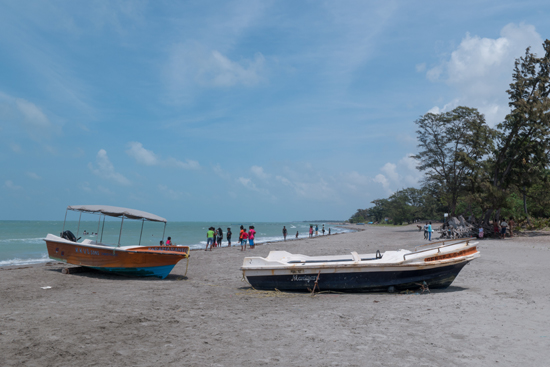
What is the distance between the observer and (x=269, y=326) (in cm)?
655

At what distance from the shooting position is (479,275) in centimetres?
1212

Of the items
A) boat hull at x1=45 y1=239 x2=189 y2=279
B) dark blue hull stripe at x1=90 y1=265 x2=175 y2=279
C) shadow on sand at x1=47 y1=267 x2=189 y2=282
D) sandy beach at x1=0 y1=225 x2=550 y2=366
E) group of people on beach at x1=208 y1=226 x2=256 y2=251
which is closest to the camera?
sandy beach at x1=0 y1=225 x2=550 y2=366

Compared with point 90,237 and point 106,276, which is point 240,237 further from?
point 90,237

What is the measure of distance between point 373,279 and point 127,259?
7.95 m

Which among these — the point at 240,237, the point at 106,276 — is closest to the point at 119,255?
the point at 106,276

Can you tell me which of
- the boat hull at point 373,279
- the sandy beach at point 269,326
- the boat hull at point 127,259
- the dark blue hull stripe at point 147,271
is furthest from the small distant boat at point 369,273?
the dark blue hull stripe at point 147,271

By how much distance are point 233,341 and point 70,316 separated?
11.5 ft

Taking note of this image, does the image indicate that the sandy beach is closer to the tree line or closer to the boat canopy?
the boat canopy

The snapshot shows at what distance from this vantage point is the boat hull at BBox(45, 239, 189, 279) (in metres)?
12.1

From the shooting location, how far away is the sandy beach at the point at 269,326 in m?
4.96

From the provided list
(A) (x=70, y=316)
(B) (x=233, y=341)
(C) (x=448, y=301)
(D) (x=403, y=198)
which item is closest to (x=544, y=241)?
(C) (x=448, y=301)

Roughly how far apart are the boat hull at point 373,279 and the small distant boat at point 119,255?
4346 millimetres

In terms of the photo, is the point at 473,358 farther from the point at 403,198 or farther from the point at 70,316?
the point at 403,198

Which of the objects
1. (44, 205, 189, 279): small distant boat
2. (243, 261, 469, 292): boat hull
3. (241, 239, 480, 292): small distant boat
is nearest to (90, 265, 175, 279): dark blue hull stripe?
(44, 205, 189, 279): small distant boat
